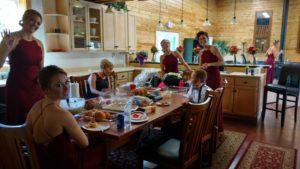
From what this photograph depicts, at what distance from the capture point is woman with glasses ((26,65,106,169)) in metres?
1.25

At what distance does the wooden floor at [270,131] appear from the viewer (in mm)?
3240

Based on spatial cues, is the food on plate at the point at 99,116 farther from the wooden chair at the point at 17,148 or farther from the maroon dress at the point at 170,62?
the maroon dress at the point at 170,62

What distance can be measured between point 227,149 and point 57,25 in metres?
3.34

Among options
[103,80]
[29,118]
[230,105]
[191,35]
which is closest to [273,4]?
[191,35]

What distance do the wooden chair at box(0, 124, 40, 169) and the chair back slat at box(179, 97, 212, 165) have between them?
100 cm

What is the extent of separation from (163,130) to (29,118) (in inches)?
58.6

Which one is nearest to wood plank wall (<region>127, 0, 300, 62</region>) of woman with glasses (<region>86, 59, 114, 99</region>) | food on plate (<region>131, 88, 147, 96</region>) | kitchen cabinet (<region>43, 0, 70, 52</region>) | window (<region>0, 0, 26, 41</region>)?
kitchen cabinet (<region>43, 0, 70, 52</region>)

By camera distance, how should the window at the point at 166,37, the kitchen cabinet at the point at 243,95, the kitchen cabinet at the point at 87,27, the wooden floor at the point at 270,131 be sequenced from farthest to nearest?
the window at the point at 166,37
the kitchen cabinet at the point at 87,27
the kitchen cabinet at the point at 243,95
the wooden floor at the point at 270,131

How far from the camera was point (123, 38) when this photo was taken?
527 cm

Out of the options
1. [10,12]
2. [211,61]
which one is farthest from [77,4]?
[211,61]

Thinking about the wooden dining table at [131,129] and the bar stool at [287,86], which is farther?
the bar stool at [287,86]

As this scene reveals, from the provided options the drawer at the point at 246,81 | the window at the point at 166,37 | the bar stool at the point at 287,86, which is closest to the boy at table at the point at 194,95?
the drawer at the point at 246,81

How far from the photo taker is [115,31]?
504 cm

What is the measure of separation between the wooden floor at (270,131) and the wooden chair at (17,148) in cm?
213
